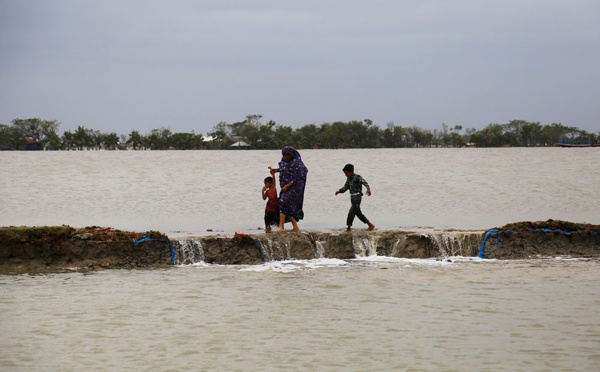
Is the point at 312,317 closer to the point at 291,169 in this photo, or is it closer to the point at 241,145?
the point at 291,169

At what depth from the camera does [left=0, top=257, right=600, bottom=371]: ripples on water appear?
7.45 m

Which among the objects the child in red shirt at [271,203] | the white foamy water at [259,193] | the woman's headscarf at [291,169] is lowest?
the white foamy water at [259,193]

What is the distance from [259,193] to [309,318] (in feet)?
84.4

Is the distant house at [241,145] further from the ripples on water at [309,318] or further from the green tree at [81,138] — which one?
the ripples on water at [309,318]

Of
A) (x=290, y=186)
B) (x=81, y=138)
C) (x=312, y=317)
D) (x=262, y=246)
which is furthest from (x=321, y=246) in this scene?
(x=81, y=138)

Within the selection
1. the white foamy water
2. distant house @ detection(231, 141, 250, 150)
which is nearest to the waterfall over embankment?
the white foamy water

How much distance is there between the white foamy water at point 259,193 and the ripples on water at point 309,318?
→ 5.89 meters

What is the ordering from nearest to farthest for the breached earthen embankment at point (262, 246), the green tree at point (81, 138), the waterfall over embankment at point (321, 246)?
1. the breached earthen embankment at point (262, 246)
2. the waterfall over embankment at point (321, 246)
3. the green tree at point (81, 138)

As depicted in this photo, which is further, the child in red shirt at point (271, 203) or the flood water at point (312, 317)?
the child in red shirt at point (271, 203)

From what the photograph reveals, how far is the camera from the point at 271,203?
14.3 meters

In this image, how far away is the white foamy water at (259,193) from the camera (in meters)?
23.0

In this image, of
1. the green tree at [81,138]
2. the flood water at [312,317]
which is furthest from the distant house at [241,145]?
the flood water at [312,317]

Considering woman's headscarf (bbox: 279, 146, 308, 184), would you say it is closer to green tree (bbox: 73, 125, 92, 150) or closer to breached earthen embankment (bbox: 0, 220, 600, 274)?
breached earthen embankment (bbox: 0, 220, 600, 274)

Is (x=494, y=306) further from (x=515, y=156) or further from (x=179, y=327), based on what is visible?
(x=515, y=156)
